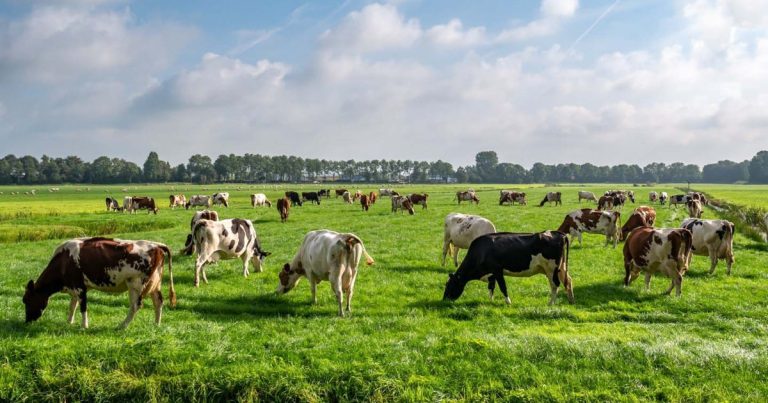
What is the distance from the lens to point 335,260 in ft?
38.4

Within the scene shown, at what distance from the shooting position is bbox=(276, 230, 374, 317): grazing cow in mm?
11695

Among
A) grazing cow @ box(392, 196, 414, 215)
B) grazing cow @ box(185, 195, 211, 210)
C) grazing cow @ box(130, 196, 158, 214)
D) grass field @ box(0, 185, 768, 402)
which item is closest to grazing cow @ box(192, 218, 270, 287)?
grass field @ box(0, 185, 768, 402)

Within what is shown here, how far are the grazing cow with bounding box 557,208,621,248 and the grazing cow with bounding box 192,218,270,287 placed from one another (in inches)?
593

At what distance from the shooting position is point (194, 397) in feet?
26.9

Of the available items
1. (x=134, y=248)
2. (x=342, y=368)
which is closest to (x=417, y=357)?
(x=342, y=368)

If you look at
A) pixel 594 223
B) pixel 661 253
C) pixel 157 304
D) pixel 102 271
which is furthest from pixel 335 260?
pixel 594 223

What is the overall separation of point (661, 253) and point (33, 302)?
53.1 feet

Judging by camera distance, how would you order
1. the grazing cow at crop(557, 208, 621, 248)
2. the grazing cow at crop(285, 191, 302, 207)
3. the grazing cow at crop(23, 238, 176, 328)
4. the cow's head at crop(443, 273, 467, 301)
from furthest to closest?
the grazing cow at crop(285, 191, 302, 207) < the grazing cow at crop(557, 208, 621, 248) < the cow's head at crop(443, 273, 467, 301) < the grazing cow at crop(23, 238, 176, 328)

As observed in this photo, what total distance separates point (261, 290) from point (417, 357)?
22.5 ft

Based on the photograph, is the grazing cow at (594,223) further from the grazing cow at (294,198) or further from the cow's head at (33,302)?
the grazing cow at (294,198)

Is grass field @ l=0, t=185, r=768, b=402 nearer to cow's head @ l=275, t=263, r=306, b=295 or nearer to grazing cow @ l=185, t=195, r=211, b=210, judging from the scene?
cow's head @ l=275, t=263, r=306, b=295

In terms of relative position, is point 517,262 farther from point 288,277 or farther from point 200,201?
point 200,201

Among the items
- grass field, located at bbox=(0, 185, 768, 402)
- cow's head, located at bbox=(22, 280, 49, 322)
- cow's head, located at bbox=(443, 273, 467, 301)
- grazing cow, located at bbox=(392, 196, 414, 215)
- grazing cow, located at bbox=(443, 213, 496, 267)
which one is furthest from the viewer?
grazing cow, located at bbox=(392, 196, 414, 215)

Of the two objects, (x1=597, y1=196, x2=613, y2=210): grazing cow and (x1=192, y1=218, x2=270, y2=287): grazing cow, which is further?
(x1=597, y1=196, x2=613, y2=210): grazing cow
